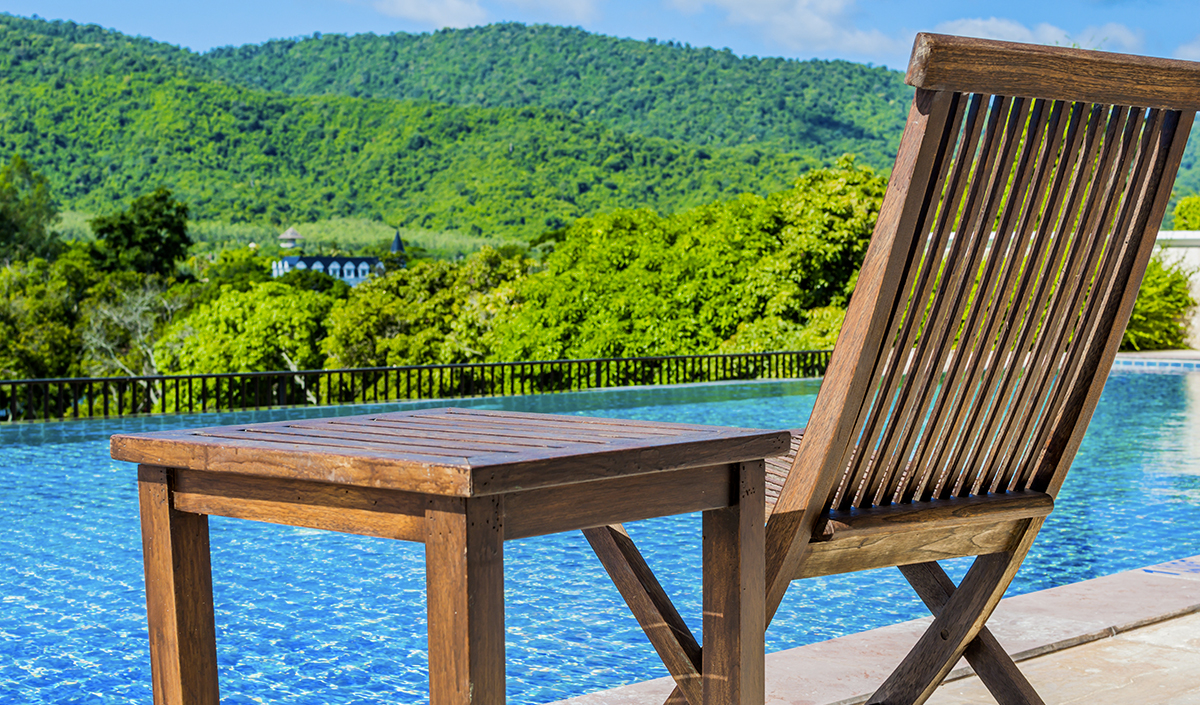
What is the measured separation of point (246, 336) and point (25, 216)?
17.7 meters

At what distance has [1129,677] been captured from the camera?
2357 millimetres

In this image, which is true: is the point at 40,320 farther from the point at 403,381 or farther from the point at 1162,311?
the point at 1162,311

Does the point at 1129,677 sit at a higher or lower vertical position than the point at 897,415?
lower

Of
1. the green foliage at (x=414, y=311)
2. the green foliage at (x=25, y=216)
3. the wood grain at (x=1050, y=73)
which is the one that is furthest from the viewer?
the green foliage at (x=25, y=216)

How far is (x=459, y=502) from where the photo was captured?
44.3 inches

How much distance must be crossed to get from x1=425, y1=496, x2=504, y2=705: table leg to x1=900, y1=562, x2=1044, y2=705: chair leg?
0.93 metres

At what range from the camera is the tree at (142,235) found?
40.7 meters

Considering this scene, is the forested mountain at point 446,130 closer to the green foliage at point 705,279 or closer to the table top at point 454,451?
the green foliage at point 705,279

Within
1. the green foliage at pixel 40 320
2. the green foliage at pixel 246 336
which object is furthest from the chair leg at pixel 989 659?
the green foliage at pixel 40 320

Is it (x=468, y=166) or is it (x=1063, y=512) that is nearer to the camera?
(x=1063, y=512)

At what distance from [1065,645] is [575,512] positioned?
70.6 inches

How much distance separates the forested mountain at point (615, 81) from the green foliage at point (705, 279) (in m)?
27.8

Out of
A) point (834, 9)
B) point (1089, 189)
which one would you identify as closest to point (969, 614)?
point (1089, 189)

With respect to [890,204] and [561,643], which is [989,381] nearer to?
[890,204]
